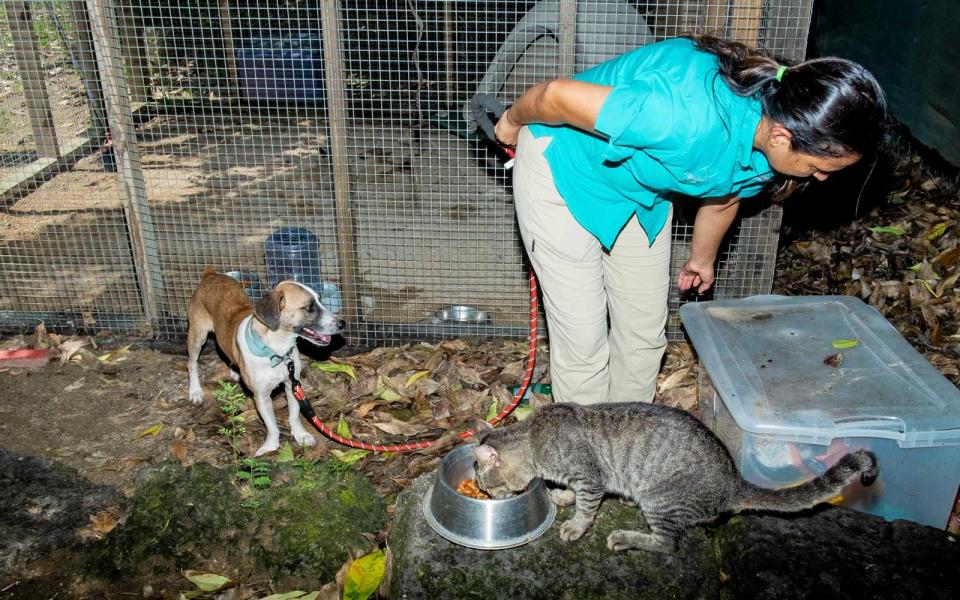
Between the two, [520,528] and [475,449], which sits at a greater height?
[475,449]

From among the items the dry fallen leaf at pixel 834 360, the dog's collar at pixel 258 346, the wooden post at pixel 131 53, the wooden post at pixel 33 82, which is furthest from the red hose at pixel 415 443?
the wooden post at pixel 33 82

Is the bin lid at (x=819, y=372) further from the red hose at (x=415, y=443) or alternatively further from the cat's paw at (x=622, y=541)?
the red hose at (x=415, y=443)

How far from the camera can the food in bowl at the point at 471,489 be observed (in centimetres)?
380

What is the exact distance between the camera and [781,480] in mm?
3615

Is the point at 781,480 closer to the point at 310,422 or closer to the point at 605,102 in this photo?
the point at 605,102

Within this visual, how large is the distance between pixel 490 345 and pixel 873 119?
3.45 meters

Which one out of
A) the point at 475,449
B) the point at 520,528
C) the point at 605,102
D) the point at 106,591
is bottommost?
the point at 106,591

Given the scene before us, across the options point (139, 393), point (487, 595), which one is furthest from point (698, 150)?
point (139, 393)

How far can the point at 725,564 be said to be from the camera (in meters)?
3.43

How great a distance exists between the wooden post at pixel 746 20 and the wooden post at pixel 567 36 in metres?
0.98

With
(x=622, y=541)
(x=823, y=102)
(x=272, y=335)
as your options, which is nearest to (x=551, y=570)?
(x=622, y=541)

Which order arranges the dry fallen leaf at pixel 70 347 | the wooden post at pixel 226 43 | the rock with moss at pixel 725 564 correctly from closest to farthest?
the rock with moss at pixel 725 564, the dry fallen leaf at pixel 70 347, the wooden post at pixel 226 43

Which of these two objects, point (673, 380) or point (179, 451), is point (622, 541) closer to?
point (673, 380)

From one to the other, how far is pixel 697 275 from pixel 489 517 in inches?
71.4
